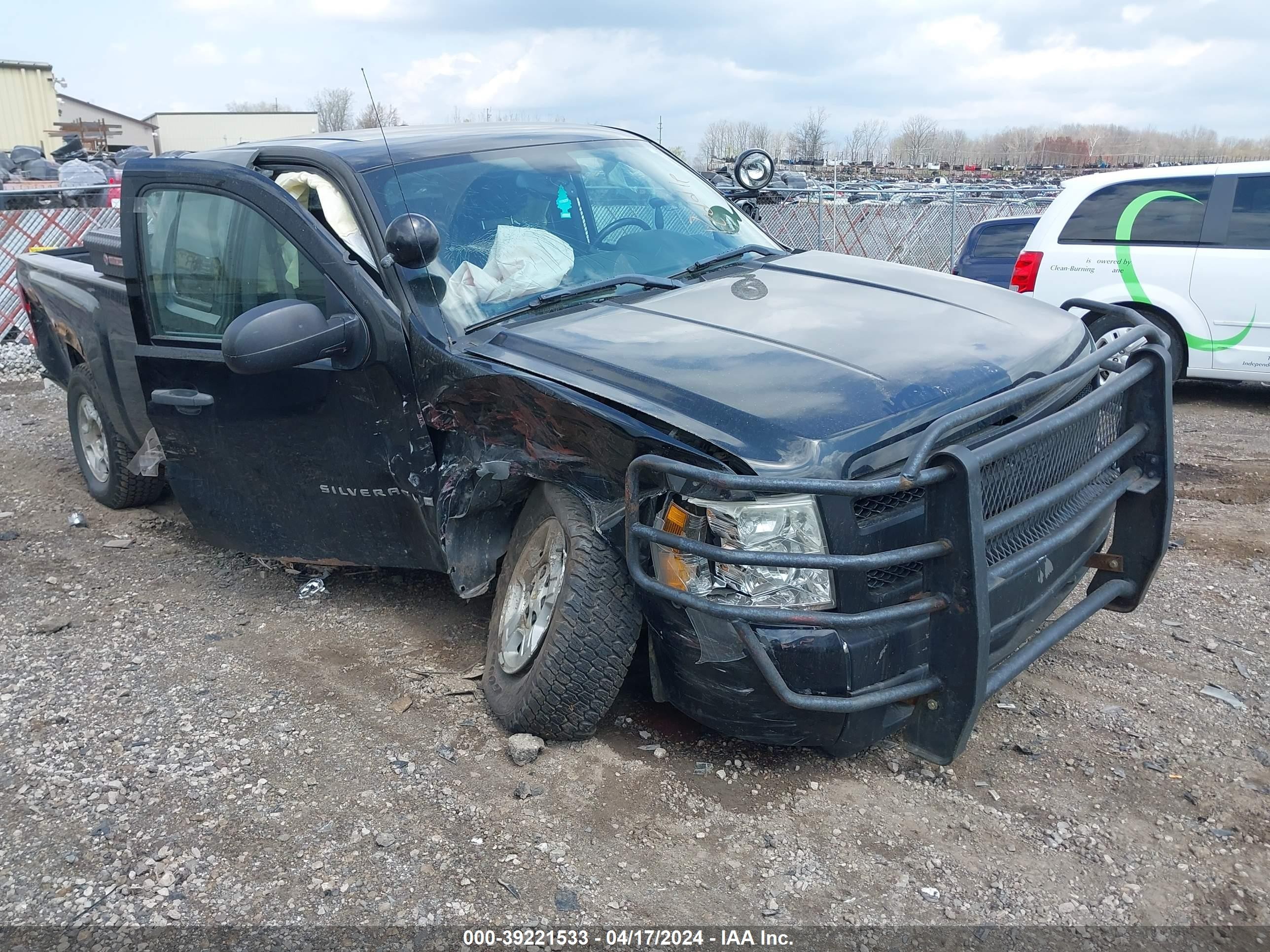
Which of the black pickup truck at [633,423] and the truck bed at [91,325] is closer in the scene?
the black pickup truck at [633,423]

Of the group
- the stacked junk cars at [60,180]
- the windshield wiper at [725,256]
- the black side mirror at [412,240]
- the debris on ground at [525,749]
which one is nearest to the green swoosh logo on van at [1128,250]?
the windshield wiper at [725,256]

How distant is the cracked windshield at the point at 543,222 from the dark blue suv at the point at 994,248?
6297mm

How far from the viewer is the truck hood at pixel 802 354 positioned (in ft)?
8.62

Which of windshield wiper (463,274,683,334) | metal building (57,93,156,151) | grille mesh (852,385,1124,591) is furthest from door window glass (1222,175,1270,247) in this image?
metal building (57,93,156,151)

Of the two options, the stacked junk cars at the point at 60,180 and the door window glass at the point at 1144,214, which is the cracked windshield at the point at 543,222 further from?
the stacked junk cars at the point at 60,180

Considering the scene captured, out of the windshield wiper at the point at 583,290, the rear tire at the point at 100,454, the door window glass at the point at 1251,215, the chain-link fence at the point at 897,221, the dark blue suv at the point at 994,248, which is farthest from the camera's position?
the chain-link fence at the point at 897,221

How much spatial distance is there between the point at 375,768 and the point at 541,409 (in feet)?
3.95

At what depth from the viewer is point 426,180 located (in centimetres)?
372

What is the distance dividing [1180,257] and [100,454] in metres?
7.11

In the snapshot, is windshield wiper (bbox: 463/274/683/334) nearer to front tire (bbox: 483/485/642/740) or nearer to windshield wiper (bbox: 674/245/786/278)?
windshield wiper (bbox: 674/245/786/278)

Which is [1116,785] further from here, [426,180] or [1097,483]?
[426,180]

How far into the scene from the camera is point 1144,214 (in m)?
7.61

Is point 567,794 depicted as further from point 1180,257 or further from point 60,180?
point 60,180

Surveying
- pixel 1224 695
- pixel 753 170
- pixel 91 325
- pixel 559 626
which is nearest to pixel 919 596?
pixel 559 626
